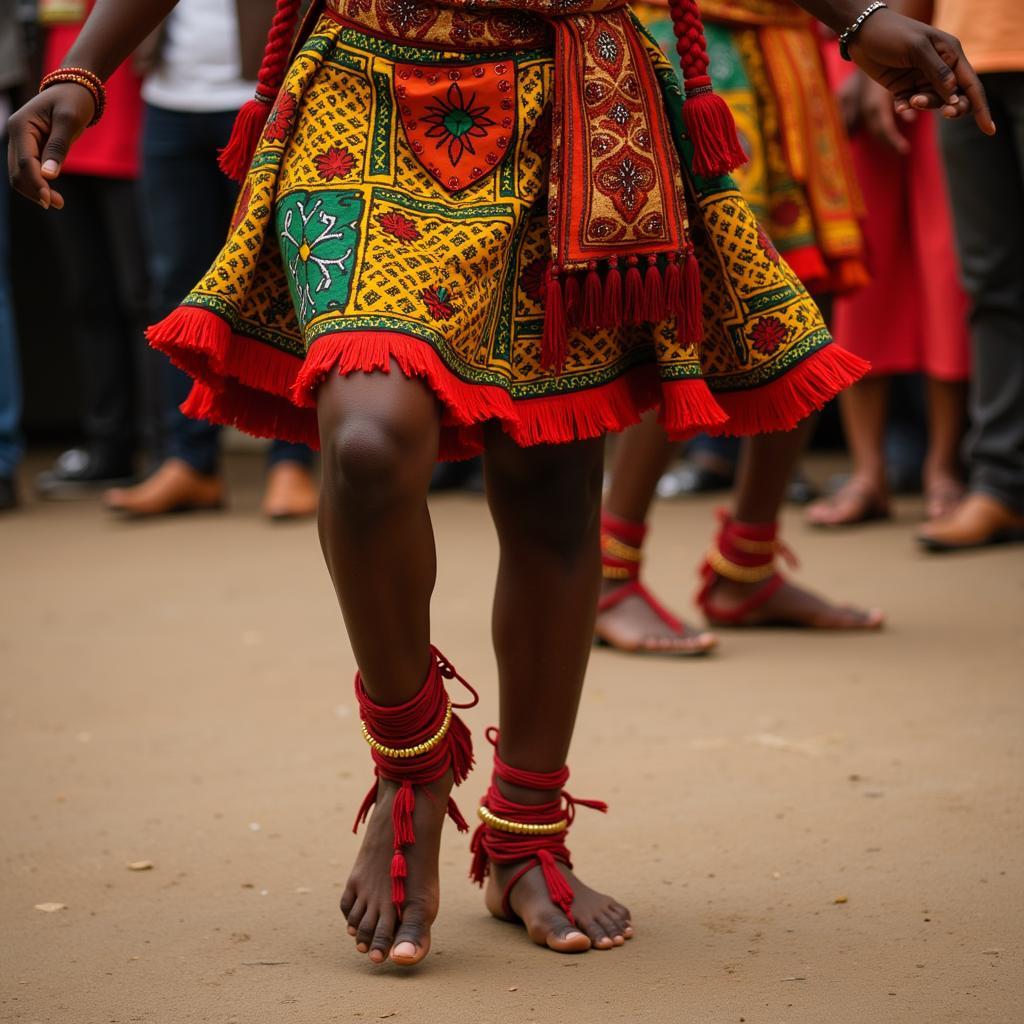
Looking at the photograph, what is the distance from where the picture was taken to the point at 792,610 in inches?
143

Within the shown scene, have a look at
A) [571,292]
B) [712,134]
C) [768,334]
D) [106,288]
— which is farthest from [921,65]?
[106,288]

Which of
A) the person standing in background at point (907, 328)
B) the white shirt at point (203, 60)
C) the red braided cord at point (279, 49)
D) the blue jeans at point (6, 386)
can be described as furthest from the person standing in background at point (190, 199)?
the red braided cord at point (279, 49)

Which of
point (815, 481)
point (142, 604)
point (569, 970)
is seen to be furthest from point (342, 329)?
point (815, 481)

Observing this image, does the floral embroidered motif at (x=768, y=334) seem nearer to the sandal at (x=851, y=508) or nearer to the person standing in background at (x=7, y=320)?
the sandal at (x=851, y=508)

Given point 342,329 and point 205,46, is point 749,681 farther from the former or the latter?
point 205,46

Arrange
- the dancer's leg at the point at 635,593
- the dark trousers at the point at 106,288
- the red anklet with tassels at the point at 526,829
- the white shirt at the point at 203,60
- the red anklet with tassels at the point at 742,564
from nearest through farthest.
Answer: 1. the red anklet with tassels at the point at 526,829
2. the dancer's leg at the point at 635,593
3. the red anklet with tassels at the point at 742,564
4. the white shirt at the point at 203,60
5. the dark trousers at the point at 106,288

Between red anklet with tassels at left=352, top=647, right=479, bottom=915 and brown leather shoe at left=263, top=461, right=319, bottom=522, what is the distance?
3193 mm

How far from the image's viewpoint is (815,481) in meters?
5.94

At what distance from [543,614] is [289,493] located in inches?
124

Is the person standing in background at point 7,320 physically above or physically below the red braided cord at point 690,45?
below

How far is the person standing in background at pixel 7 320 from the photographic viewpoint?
5254 millimetres

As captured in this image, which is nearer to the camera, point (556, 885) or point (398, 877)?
point (398, 877)

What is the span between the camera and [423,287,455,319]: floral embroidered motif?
1.78 meters

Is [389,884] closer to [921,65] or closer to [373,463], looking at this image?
[373,463]
